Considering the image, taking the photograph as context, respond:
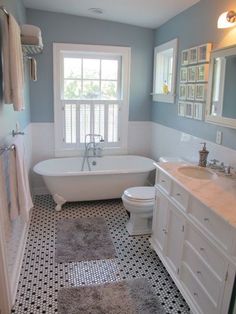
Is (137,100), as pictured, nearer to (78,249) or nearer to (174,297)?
(78,249)

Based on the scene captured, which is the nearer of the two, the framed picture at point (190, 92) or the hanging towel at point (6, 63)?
the hanging towel at point (6, 63)

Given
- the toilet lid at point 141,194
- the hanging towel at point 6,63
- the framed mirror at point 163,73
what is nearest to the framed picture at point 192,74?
the framed mirror at point 163,73

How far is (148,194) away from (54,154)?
181 centimetres

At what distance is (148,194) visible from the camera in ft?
9.52

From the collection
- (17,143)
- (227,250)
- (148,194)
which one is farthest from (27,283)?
(227,250)

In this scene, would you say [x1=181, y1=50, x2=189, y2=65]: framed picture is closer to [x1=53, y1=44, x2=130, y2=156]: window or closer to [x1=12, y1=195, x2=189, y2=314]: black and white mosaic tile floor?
[x1=53, y1=44, x2=130, y2=156]: window

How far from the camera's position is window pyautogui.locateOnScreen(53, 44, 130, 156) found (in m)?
3.95

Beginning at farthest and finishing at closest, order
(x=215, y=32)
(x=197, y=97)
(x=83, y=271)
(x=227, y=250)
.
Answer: (x=197, y=97) < (x=215, y=32) < (x=83, y=271) < (x=227, y=250)

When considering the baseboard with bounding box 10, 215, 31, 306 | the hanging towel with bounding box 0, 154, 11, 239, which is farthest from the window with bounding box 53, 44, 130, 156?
the hanging towel with bounding box 0, 154, 11, 239

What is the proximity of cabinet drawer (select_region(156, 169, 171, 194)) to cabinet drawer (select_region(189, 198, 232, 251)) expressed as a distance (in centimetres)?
40

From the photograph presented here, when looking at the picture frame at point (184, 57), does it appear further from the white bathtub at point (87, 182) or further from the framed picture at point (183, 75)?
the white bathtub at point (87, 182)

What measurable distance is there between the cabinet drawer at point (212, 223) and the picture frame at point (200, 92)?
4.35 feet

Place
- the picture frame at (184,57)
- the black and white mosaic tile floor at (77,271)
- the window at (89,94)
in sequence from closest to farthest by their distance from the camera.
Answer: the black and white mosaic tile floor at (77,271) → the picture frame at (184,57) → the window at (89,94)

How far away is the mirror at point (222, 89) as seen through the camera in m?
2.27
